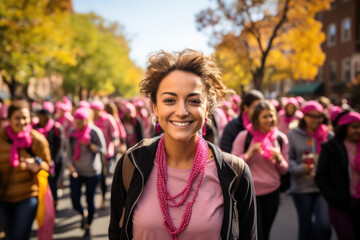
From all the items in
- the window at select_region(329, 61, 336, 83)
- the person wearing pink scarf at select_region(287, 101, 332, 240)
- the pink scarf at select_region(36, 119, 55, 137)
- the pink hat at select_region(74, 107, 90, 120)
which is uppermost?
the window at select_region(329, 61, 336, 83)

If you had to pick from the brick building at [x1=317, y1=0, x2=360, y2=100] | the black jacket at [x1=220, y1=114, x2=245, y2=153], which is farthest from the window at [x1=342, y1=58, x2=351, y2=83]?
the black jacket at [x1=220, y1=114, x2=245, y2=153]

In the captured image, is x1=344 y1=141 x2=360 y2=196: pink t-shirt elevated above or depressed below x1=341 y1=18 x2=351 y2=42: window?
below

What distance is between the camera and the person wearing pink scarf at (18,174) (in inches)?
152

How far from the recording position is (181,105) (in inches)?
78.3

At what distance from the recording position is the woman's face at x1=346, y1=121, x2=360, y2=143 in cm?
396

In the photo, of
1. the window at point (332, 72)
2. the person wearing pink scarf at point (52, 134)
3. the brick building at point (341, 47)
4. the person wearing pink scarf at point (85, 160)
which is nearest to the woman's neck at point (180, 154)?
Answer: the person wearing pink scarf at point (85, 160)

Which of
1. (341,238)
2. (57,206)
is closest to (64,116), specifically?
(57,206)

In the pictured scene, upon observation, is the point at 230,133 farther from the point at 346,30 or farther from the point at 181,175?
the point at 346,30

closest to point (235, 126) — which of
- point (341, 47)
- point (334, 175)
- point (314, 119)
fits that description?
point (314, 119)

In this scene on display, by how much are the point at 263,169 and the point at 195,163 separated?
2.27 meters

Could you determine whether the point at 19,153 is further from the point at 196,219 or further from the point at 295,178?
the point at 295,178

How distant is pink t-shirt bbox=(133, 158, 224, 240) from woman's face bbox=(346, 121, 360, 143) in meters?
2.59

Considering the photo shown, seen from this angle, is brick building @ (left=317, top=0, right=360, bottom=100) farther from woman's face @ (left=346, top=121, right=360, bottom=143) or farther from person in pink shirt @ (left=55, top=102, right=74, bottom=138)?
→ woman's face @ (left=346, top=121, right=360, bottom=143)

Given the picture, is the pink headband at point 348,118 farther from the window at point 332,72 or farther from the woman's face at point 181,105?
the window at point 332,72
